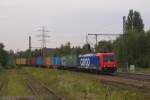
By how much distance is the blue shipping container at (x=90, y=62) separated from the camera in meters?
53.9

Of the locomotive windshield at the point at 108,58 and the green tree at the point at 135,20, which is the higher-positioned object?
the green tree at the point at 135,20

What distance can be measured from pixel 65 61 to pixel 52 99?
182 feet

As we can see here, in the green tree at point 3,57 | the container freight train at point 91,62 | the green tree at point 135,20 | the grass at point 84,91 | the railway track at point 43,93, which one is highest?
the green tree at point 135,20

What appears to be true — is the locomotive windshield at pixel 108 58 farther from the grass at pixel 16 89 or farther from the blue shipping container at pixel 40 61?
the blue shipping container at pixel 40 61

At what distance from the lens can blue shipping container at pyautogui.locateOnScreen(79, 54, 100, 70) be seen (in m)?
53.9

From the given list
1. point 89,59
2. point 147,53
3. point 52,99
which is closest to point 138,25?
point 147,53

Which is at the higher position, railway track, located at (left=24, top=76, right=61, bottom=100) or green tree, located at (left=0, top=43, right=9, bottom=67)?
green tree, located at (left=0, top=43, right=9, bottom=67)

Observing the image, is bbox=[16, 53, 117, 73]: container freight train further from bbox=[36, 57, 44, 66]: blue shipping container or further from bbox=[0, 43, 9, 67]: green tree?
bbox=[36, 57, 44, 66]: blue shipping container

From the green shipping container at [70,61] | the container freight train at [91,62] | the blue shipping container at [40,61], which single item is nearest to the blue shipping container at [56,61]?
the container freight train at [91,62]

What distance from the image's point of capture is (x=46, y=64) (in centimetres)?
10100

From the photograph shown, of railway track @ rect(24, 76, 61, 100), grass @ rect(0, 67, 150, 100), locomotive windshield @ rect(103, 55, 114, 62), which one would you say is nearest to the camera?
grass @ rect(0, 67, 150, 100)

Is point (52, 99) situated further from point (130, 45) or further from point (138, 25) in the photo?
point (138, 25)

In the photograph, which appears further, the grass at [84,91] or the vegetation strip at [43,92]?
the vegetation strip at [43,92]

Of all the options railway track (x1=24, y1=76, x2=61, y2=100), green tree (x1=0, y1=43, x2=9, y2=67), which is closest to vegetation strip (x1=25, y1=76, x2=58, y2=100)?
railway track (x1=24, y1=76, x2=61, y2=100)
